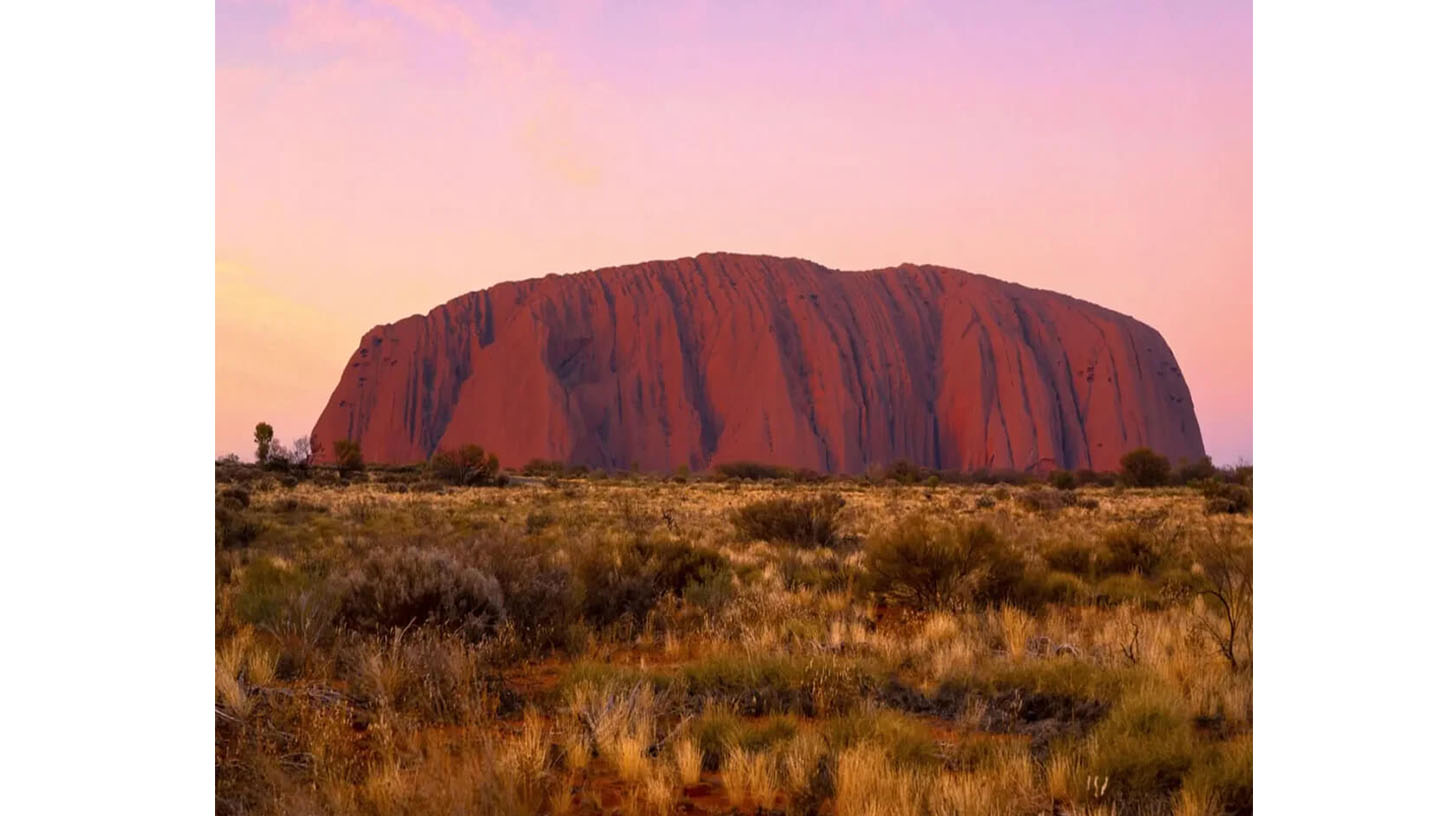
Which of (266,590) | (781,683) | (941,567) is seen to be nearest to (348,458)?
(266,590)

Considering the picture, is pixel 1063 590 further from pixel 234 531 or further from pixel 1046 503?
pixel 1046 503

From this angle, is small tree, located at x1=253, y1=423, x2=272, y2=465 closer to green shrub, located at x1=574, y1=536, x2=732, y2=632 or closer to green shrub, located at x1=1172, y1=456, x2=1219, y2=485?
green shrub, located at x1=574, y1=536, x2=732, y2=632

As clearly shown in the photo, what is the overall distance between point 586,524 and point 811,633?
11554 millimetres

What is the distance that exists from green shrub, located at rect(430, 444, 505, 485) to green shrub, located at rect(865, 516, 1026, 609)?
31.7 meters

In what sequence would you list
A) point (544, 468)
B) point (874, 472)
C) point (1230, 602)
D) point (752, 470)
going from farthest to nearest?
1. point (544, 468)
2. point (752, 470)
3. point (874, 472)
4. point (1230, 602)

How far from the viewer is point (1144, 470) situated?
47656mm

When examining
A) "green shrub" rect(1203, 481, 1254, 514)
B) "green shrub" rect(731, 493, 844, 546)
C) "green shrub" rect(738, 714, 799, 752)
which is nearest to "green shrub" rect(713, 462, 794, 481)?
"green shrub" rect(1203, 481, 1254, 514)

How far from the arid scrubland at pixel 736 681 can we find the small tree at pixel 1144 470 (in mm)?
38989

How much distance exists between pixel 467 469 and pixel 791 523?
3039 centimetres

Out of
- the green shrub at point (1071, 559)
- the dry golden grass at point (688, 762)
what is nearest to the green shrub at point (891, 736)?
the dry golden grass at point (688, 762)
